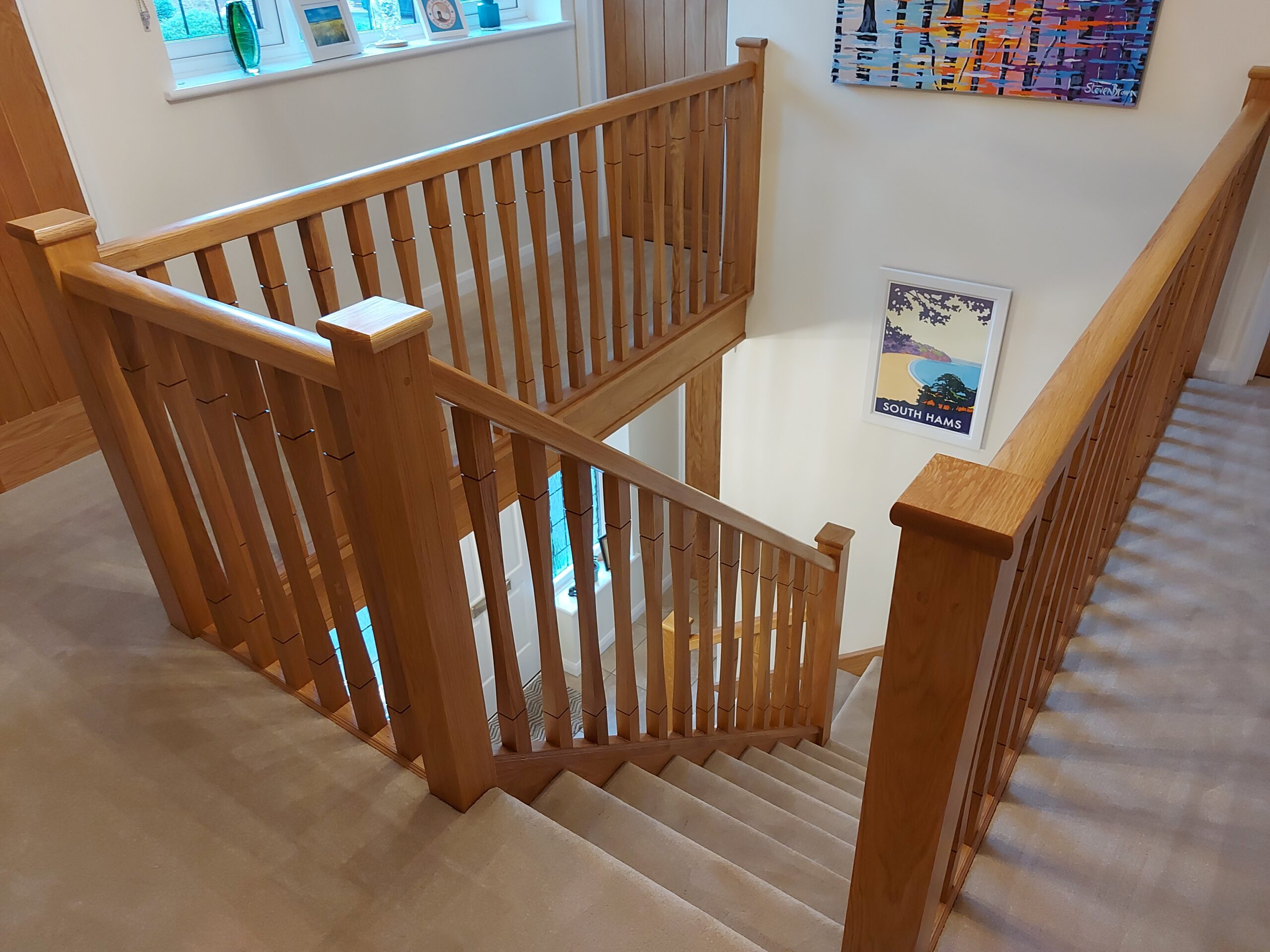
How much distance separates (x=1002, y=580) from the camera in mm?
909

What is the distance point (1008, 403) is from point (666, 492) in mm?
2612

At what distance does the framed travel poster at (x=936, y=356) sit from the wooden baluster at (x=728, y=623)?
159cm

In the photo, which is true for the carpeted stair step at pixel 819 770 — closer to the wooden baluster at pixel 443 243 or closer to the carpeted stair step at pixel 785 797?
the carpeted stair step at pixel 785 797

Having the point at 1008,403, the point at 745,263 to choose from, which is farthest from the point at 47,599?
the point at 1008,403

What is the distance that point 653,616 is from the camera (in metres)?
2.10

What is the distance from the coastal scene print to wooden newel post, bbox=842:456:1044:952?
298cm

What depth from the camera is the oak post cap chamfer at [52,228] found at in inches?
61.5

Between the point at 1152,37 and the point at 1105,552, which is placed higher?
the point at 1152,37

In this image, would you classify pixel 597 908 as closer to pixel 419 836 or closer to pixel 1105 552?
pixel 419 836

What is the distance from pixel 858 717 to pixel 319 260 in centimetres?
336

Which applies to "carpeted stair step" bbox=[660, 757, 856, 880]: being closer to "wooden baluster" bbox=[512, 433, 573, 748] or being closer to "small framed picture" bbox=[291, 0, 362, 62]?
"wooden baluster" bbox=[512, 433, 573, 748]

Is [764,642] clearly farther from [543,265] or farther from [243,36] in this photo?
[243,36]

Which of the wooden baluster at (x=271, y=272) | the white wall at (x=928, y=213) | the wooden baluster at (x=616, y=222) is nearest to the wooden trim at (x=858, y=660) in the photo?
the white wall at (x=928, y=213)

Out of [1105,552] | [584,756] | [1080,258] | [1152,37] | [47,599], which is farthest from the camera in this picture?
[1080,258]
